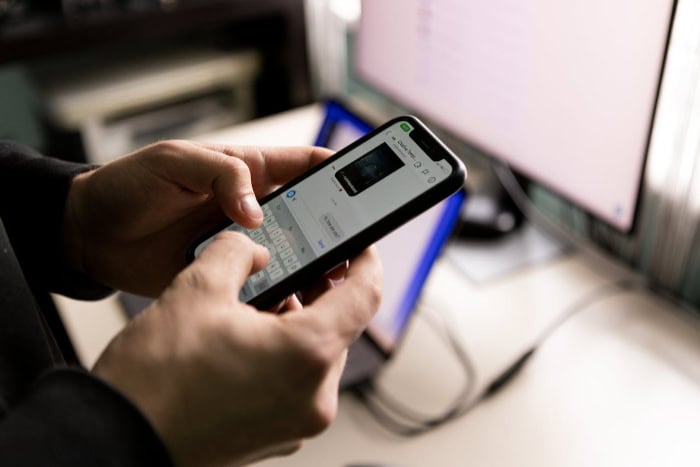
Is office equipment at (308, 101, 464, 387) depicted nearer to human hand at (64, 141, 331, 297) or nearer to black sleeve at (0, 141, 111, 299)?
human hand at (64, 141, 331, 297)

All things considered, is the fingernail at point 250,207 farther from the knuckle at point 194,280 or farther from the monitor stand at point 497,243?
the monitor stand at point 497,243

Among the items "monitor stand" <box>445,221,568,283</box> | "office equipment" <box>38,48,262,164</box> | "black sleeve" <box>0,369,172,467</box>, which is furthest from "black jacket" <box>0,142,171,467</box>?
"office equipment" <box>38,48,262,164</box>

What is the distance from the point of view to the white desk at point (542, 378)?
57 cm

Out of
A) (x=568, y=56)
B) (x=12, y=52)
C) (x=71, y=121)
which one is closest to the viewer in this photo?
(x=568, y=56)

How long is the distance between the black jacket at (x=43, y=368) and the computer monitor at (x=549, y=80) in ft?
1.44

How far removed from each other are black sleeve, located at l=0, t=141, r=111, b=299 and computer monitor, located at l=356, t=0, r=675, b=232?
44 cm

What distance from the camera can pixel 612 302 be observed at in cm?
73

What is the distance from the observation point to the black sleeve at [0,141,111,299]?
0.57 meters

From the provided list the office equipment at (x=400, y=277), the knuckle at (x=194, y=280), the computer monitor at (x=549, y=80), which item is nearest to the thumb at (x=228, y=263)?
the knuckle at (x=194, y=280)

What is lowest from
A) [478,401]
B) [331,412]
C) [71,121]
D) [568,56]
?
[71,121]

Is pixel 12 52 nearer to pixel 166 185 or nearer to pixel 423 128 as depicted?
pixel 166 185

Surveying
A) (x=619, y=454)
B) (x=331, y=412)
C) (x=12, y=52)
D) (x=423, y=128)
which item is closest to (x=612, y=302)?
(x=619, y=454)

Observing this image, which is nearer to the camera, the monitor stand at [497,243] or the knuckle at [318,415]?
the knuckle at [318,415]

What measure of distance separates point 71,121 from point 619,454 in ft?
4.53
